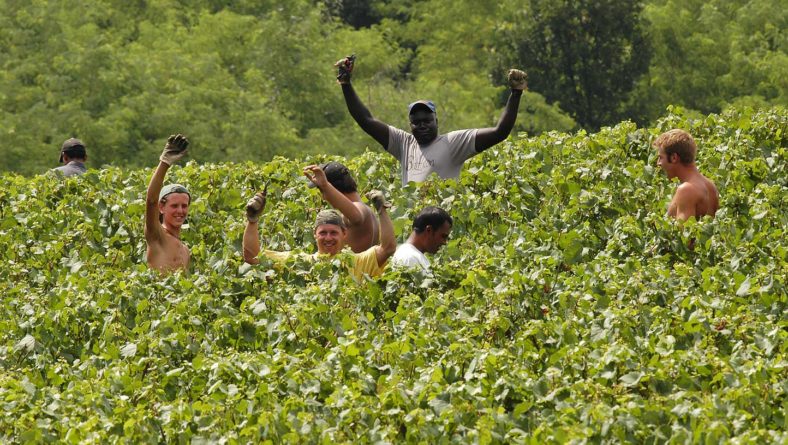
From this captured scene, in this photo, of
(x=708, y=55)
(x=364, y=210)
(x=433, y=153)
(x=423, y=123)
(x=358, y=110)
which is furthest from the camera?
(x=708, y=55)

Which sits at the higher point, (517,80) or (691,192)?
(517,80)

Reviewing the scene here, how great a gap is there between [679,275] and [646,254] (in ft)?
3.78

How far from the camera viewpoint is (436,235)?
A: 1082cm

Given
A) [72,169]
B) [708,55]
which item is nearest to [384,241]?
→ [72,169]

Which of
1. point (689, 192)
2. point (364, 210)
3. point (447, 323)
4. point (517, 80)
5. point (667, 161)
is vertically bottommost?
point (447, 323)

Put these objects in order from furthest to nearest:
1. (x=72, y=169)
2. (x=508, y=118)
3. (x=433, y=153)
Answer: (x=72, y=169) → (x=433, y=153) → (x=508, y=118)

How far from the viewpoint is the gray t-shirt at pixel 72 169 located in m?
16.3

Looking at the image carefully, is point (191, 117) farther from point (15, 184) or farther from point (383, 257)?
point (383, 257)

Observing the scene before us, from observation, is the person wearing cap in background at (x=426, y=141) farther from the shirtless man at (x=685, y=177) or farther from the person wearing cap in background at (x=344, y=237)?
the person wearing cap in background at (x=344, y=237)

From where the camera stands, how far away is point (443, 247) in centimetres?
1133

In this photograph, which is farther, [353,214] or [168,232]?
[168,232]

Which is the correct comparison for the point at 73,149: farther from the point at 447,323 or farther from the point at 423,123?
the point at 447,323

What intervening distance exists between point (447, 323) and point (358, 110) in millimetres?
4698

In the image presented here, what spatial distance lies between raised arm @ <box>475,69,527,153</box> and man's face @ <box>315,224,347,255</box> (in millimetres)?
2050
